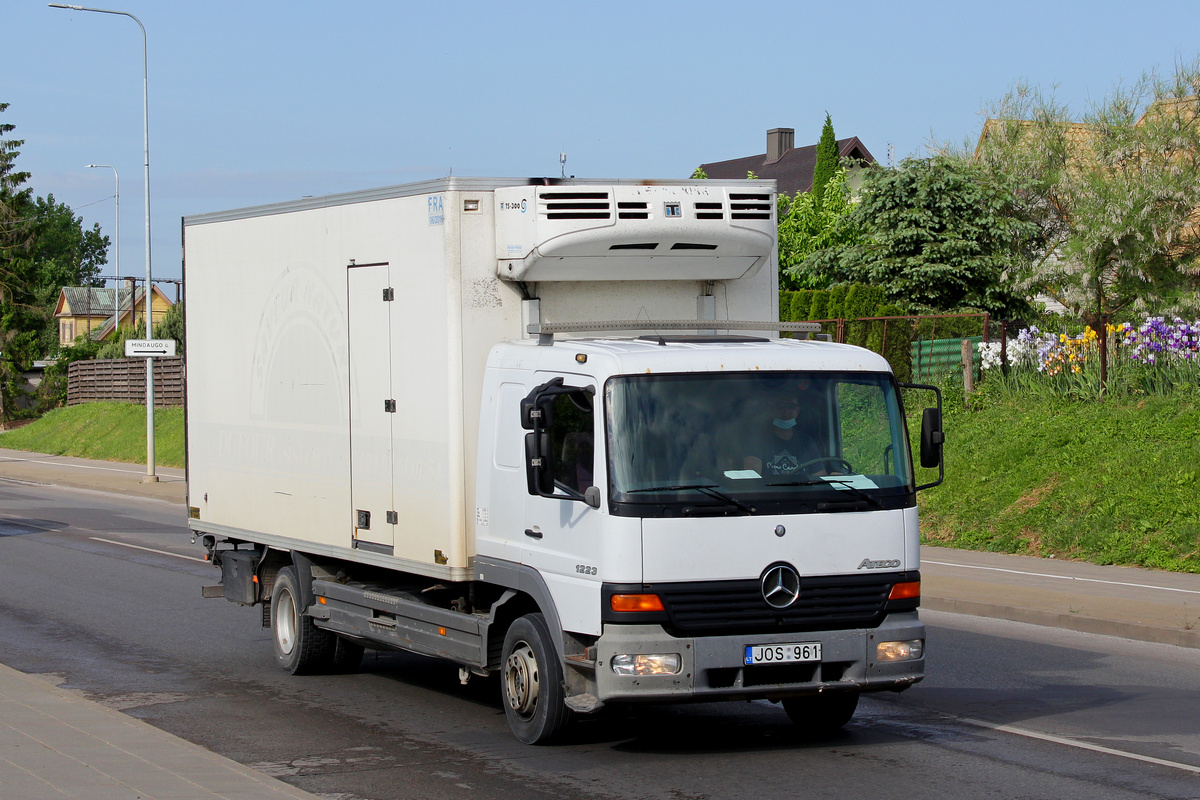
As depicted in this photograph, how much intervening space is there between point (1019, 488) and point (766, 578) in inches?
476

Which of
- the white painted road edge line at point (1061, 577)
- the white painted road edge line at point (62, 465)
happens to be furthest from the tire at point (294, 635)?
the white painted road edge line at point (62, 465)

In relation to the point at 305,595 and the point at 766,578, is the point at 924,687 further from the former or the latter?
the point at 305,595

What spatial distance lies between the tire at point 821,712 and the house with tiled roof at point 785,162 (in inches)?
2458

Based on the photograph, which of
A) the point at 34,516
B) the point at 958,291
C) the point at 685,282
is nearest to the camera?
the point at 685,282

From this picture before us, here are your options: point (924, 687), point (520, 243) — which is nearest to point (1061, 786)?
point (924, 687)

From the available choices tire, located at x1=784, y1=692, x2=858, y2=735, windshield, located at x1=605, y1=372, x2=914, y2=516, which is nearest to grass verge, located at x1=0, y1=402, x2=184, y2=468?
tire, located at x1=784, y1=692, x2=858, y2=735

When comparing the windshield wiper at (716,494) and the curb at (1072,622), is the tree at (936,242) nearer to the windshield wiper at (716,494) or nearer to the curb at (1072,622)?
the curb at (1072,622)

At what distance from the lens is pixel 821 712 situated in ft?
27.5

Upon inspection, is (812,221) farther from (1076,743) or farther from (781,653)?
(781,653)

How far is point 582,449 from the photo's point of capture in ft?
24.4

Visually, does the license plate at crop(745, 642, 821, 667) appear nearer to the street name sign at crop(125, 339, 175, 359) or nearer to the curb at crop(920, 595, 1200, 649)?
the curb at crop(920, 595, 1200, 649)

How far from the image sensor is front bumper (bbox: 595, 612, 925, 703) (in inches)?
279

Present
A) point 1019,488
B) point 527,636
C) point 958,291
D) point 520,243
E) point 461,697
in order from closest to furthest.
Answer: point 527,636 → point 520,243 → point 461,697 → point 1019,488 → point 958,291

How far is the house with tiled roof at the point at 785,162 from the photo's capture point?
73750mm
